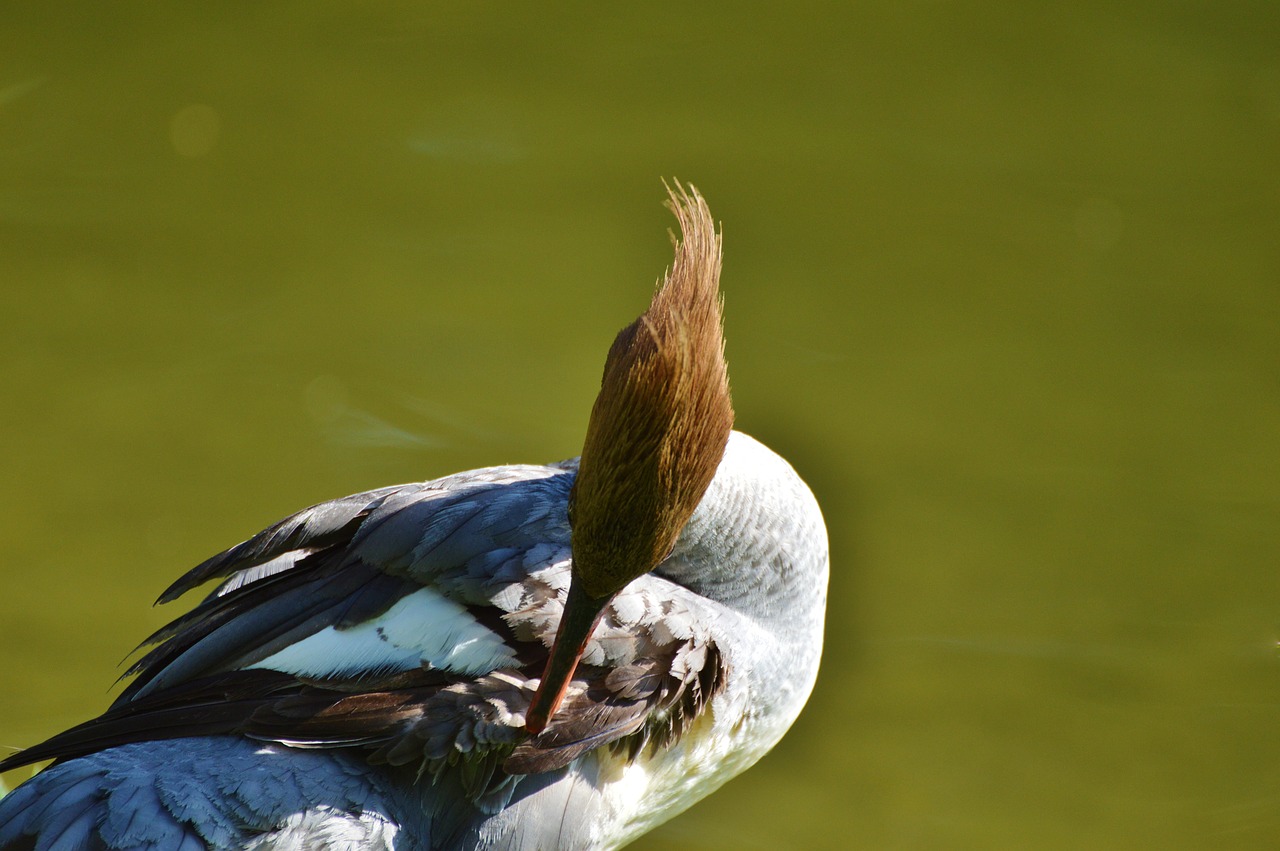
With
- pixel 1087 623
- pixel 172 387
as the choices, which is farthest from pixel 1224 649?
pixel 172 387

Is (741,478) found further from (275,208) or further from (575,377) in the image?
(275,208)

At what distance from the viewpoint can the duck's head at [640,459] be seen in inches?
99.6

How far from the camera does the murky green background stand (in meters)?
4.04

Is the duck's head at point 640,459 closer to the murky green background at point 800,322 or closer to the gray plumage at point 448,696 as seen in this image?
the gray plumage at point 448,696

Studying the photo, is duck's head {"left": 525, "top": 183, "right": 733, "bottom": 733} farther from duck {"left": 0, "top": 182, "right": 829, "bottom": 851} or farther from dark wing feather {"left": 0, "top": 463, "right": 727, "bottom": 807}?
dark wing feather {"left": 0, "top": 463, "right": 727, "bottom": 807}

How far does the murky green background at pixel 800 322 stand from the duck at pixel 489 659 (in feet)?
3.14

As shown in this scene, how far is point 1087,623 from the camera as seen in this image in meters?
4.30

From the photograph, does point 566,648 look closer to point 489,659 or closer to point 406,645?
point 489,659

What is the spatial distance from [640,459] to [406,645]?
0.77m

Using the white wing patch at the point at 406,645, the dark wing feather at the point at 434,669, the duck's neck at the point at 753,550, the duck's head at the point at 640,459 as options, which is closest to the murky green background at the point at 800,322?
the duck's neck at the point at 753,550

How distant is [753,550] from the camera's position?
3271 mm

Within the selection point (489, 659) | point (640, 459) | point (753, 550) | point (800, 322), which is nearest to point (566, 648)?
point (489, 659)

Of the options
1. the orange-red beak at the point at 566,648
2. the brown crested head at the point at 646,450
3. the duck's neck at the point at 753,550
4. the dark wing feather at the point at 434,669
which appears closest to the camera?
the brown crested head at the point at 646,450

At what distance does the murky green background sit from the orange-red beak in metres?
1.36
